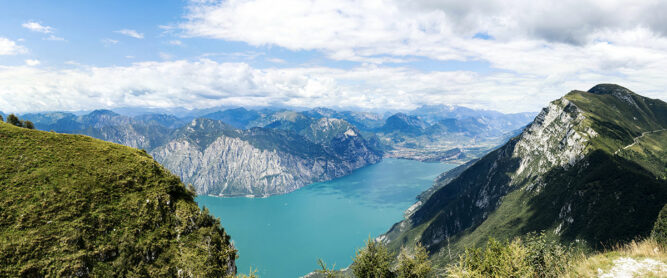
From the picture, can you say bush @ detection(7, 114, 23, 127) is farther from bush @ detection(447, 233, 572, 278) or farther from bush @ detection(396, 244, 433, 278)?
bush @ detection(447, 233, 572, 278)

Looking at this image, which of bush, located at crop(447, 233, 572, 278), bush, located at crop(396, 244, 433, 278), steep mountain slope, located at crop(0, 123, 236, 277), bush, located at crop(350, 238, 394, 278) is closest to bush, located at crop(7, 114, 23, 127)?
steep mountain slope, located at crop(0, 123, 236, 277)

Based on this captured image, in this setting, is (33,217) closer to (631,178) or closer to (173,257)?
(173,257)

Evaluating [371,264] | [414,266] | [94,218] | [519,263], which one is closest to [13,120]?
[94,218]

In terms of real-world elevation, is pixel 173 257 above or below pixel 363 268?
below

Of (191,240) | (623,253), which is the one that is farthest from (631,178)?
(191,240)

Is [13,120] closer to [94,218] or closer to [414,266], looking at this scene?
[94,218]

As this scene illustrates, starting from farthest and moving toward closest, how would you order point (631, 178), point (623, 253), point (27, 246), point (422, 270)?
point (631, 178)
point (27, 246)
point (422, 270)
point (623, 253)
